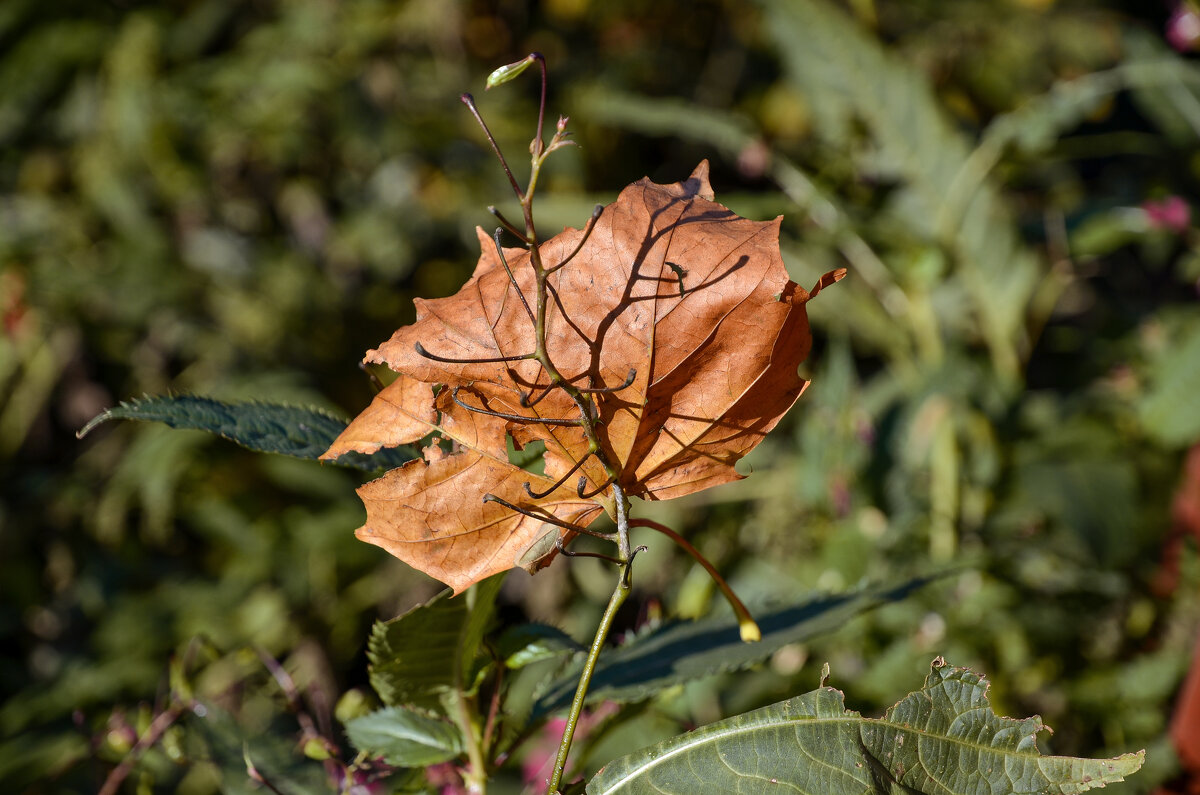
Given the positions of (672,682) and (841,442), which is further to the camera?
(841,442)

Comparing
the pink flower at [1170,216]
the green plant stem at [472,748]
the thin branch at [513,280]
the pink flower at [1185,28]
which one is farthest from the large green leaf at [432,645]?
the pink flower at [1185,28]

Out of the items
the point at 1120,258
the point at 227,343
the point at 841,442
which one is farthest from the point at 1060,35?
the point at 227,343

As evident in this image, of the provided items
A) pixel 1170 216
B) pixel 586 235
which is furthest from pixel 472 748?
pixel 1170 216

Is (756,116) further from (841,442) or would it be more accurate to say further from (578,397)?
(578,397)

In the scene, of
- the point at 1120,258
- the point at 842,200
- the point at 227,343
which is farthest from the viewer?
the point at 1120,258

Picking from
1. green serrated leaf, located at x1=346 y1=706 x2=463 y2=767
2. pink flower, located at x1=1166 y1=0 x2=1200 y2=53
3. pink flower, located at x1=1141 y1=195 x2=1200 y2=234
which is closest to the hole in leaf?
green serrated leaf, located at x1=346 y1=706 x2=463 y2=767
